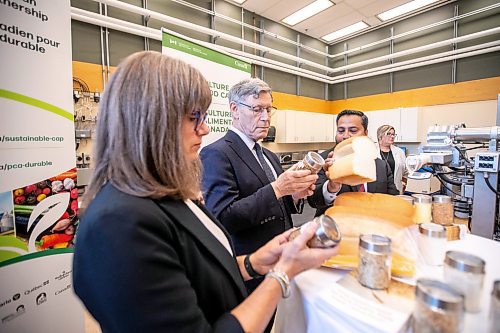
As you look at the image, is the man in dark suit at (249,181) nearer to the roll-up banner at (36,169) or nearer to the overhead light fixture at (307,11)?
the roll-up banner at (36,169)

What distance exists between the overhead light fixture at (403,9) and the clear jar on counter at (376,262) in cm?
516

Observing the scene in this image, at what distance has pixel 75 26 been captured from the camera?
2889 mm

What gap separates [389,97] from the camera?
5117 millimetres

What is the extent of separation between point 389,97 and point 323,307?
5.45 m

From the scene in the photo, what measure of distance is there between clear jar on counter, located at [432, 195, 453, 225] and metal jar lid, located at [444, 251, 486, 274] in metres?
0.50

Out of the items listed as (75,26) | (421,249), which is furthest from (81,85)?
(421,249)

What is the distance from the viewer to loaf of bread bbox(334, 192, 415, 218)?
0.90 meters

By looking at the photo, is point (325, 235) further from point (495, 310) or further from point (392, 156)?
point (392, 156)

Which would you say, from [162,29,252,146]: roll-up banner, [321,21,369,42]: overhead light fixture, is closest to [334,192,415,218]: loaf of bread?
[162,29,252,146]: roll-up banner

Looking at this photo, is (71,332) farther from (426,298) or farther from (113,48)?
(113,48)

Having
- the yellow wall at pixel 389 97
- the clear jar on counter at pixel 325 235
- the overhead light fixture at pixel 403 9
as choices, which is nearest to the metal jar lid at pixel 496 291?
the clear jar on counter at pixel 325 235

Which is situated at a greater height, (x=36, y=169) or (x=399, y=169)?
(x=36, y=169)

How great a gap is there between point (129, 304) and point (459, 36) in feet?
19.0

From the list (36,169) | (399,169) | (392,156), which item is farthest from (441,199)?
(392,156)
